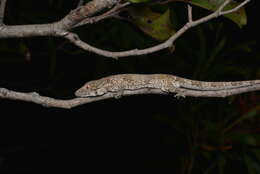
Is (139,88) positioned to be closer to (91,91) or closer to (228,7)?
(91,91)

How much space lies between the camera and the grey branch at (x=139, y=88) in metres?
0.74

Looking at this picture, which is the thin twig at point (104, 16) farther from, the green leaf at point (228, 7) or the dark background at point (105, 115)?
the dark background at point (105, 115)

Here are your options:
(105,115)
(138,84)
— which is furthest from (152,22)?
(105,115)

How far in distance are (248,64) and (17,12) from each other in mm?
1211

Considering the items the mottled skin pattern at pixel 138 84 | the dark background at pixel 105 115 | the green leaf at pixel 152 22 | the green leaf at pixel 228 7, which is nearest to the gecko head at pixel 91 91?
the mottled skin pattern at pixel 138 84

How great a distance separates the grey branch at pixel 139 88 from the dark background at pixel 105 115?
69cm

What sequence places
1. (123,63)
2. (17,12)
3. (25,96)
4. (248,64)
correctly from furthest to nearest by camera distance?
(248,64), (123,63), (17,12), (25,96)

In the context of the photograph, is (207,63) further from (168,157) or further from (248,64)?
(168,157)

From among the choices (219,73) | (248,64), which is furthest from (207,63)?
(248,64)

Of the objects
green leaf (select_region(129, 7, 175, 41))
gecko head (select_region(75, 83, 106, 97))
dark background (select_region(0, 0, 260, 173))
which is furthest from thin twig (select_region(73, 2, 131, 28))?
dark background (select_region(0, 0, 260, 173))

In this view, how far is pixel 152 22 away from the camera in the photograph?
91cm

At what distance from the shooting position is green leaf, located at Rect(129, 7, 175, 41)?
900 mm

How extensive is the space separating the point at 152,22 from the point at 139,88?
17 centimetres

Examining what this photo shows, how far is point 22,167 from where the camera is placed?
182cm
